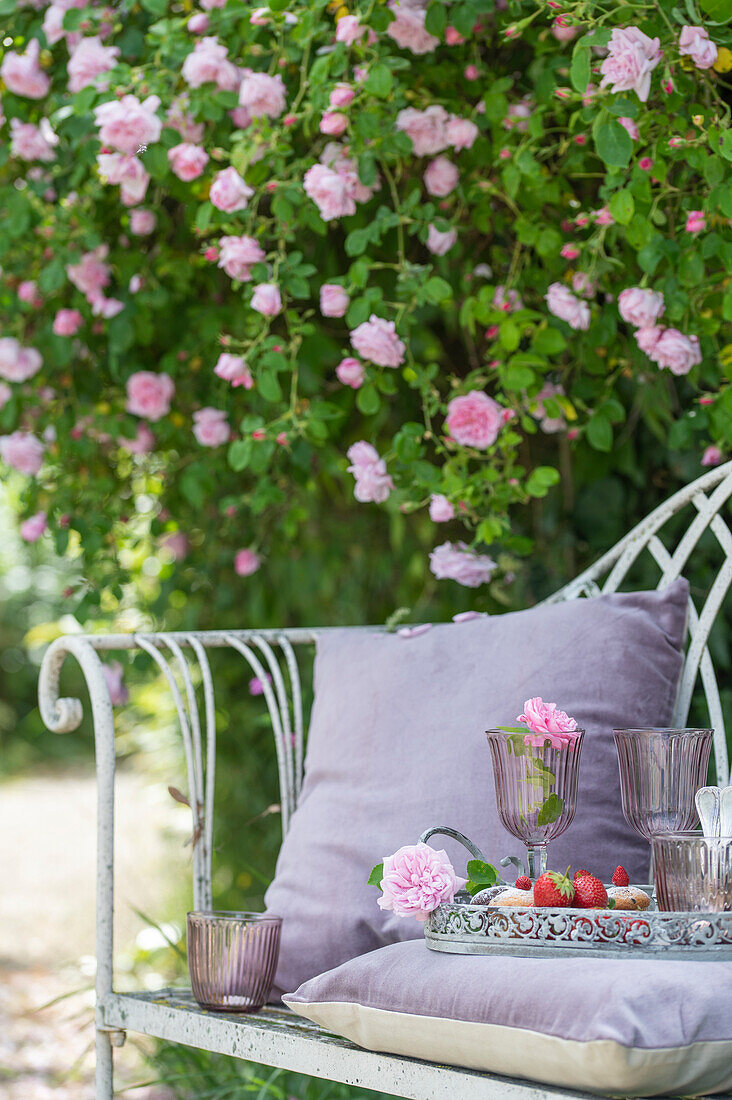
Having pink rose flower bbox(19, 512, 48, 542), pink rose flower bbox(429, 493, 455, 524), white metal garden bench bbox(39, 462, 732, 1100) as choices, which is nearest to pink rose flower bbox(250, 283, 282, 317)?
pink rose flower bbox(429, 493, 455, 524)

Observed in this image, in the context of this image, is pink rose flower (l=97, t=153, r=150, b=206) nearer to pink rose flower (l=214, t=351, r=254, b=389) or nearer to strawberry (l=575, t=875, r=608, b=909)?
pink rose flower (l=214, t=351, r=254, b=389)

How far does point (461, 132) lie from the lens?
1661 millimetres

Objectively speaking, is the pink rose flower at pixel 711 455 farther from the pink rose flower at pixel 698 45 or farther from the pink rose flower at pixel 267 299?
the pink rose flower at pixel 267 299

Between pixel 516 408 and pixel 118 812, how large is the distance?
204 inches

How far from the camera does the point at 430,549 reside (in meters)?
2.30

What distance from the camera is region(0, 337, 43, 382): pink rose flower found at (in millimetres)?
2158

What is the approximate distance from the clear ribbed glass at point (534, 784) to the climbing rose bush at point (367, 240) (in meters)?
0.63

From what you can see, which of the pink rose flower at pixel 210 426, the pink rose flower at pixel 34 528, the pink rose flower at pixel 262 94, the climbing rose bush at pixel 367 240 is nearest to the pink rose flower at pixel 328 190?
the climbing rose bush at pixel 367 240

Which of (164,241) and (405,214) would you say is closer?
(405,214)

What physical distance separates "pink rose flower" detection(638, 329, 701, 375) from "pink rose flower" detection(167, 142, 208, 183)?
0.69 m

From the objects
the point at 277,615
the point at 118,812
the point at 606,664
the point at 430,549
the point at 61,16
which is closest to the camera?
the point at 606,664

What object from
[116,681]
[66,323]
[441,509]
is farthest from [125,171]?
[116,681]

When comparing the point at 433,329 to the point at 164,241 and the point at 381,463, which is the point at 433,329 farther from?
the point at 381,463

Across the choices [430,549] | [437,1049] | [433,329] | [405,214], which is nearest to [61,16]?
[405,214]
